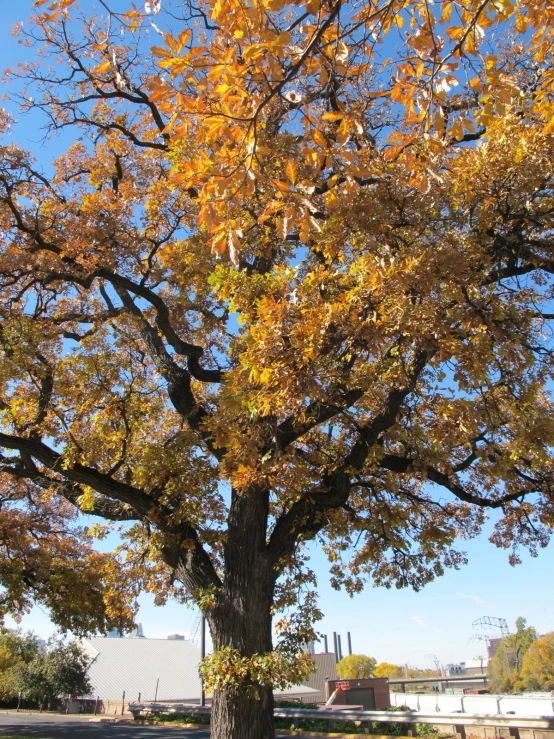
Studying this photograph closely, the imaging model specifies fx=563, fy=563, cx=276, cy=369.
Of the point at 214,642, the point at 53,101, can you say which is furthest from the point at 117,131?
the point at 214,642

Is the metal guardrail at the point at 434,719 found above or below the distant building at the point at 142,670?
above

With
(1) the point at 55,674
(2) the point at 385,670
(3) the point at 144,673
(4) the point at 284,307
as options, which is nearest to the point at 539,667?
(2) the point at 385,670

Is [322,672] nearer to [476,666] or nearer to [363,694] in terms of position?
[363,694]

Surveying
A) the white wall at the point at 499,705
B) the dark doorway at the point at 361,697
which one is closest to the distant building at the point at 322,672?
the dark doorway at the point at 361,697

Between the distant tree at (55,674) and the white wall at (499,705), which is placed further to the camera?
the distant tree at (55,674)

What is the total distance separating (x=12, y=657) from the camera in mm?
39719

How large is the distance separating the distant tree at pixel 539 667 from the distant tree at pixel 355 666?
16493 mm

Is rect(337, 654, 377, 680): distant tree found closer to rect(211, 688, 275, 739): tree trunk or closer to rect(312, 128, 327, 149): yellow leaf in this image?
rect(211, 688, 275, 739): tree trunk

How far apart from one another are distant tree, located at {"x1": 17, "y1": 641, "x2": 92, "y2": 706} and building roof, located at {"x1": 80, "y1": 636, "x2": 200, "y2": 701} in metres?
1.96

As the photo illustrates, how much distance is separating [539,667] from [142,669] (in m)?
38.9

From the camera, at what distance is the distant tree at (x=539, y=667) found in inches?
2188

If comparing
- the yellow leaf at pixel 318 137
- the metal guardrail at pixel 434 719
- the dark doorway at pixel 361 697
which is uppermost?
the yellow leaf at pixel 318 137

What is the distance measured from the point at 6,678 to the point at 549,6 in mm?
47371

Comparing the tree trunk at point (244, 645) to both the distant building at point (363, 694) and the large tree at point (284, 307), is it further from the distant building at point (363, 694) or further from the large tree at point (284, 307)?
the distant building at point (363, 694)
